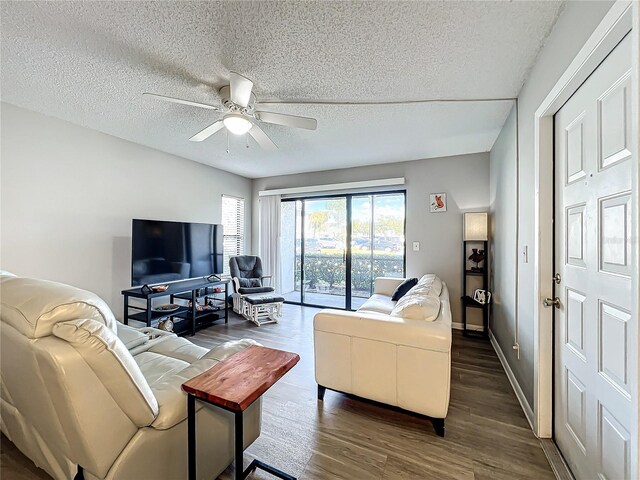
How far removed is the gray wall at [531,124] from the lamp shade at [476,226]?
94 centimetres

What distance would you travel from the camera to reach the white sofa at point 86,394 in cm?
90

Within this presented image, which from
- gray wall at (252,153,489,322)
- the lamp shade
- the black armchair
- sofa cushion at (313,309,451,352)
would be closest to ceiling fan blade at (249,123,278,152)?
sofa cushion at (313,309,451,352)

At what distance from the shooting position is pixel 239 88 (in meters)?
1.79

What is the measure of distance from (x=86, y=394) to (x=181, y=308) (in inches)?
110

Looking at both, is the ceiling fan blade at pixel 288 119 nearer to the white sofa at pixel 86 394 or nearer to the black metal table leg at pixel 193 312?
the white sofa at pixel 86 394

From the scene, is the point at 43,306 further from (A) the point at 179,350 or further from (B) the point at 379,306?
(B) the point at 379,306

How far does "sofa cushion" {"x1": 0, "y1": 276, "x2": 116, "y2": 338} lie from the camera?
91cm

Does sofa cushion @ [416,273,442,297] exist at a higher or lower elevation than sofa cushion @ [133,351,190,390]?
higher

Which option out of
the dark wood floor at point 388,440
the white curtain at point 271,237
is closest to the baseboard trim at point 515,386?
the dark wood floor at point 388,440

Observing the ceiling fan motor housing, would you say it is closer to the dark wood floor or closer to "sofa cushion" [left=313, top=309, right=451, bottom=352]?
"sofa cushion" [left=313, top=309, right=451, bottom=352]

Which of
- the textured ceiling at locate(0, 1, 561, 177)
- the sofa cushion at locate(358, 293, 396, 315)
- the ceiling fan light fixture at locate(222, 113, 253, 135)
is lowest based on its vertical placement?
→ the sofa cushion at locate(358, 293, 396, 315)

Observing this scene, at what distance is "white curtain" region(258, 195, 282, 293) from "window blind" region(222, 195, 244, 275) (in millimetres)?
400

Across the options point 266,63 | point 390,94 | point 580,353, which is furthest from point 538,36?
point 580,353

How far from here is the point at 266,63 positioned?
183 cm
